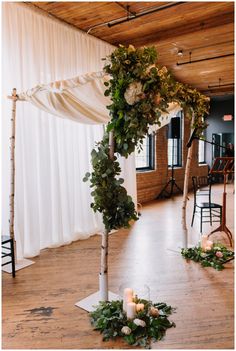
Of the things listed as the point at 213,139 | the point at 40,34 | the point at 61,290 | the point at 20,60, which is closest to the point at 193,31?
the point at 40,34

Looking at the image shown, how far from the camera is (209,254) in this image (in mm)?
3488

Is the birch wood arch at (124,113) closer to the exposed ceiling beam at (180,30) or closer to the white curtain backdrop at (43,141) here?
the white curtain backdrop at (43,141)

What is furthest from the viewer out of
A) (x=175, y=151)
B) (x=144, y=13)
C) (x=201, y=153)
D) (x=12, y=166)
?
(x=201, y=153)

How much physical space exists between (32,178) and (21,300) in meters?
1.53

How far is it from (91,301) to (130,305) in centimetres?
51

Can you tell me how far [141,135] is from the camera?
2.10m

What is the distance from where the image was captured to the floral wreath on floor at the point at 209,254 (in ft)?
10.9

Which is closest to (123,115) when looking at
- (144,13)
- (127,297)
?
(127,297)

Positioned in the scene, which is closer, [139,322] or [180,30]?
[139,322]

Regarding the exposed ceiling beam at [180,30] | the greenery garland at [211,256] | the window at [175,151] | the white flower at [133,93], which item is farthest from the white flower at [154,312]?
the window at [175,151]

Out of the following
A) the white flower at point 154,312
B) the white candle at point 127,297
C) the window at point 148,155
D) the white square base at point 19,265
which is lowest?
the white flower at point 154,312

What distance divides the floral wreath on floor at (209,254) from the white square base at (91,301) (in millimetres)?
1262

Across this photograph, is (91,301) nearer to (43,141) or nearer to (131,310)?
(131,310)

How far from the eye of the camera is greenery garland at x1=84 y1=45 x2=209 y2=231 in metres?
2.01
